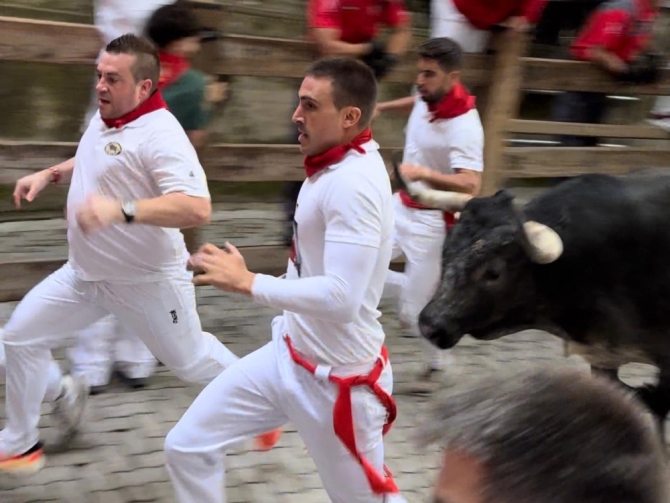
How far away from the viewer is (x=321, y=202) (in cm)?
257

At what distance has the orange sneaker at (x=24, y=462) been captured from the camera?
11.3ft

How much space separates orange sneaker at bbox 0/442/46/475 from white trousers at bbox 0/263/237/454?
28mm

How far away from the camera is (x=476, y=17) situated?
5.84 m

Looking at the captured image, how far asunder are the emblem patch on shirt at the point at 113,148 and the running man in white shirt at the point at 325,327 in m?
0.82

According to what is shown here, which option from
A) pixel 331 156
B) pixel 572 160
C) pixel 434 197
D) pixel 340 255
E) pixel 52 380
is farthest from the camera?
pixel 572 160

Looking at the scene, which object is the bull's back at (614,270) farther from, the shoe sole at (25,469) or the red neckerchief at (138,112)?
the shoe sole at (25,469)

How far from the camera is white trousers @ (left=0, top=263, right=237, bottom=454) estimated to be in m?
3.39

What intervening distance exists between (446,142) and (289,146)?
1.08m

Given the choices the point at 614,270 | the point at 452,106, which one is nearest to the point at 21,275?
the point at 452,106

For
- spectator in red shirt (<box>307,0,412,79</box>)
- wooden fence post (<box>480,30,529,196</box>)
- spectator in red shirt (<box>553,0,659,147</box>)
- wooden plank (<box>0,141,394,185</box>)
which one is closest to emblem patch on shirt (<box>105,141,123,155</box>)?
wooden plank (<box>0,141,394,185</box>)

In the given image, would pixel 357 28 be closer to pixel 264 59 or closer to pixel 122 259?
pixel 264 59

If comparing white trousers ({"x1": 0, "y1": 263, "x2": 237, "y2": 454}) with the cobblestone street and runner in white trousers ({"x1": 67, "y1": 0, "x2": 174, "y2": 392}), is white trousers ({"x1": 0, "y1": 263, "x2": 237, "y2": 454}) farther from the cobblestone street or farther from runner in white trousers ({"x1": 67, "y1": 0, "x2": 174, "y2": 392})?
runner in white trousers ({"x1": 67, "y1": 0, "x2": 174, "y2": 392})

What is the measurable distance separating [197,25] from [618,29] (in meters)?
3.82

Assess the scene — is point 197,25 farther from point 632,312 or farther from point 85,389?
point 632,312
